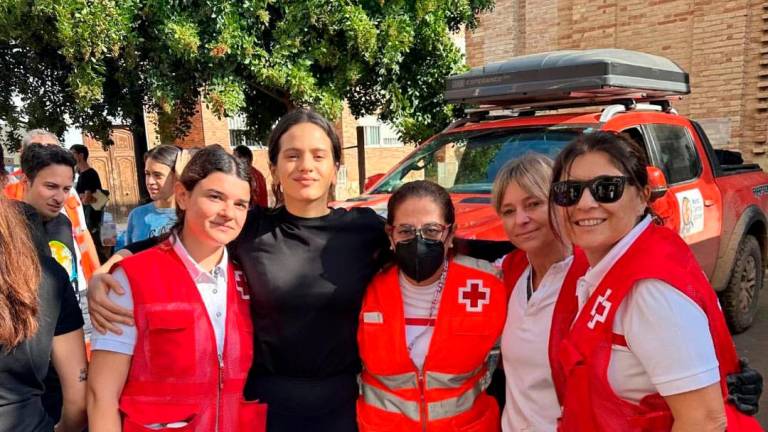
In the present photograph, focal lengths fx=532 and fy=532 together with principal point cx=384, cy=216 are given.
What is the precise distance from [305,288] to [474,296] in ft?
2.01

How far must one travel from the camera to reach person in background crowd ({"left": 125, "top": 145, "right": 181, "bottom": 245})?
339 cm

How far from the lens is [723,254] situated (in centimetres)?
482

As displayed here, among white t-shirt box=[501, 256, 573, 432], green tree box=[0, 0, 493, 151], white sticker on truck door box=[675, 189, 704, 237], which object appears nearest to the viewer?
white t-shirt box=[501, 256, 573, 432]

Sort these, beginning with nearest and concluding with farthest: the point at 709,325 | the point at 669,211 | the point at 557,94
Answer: the point at 709,325, the point at 669,211, the point at 557,94

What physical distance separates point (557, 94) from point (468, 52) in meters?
8.17

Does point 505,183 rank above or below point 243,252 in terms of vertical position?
above

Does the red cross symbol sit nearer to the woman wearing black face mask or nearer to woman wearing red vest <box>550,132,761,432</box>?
the woman wearing black face mask

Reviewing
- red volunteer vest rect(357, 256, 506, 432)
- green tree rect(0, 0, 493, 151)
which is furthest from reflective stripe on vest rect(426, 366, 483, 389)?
green tree rect(0, 0, 493, 151)

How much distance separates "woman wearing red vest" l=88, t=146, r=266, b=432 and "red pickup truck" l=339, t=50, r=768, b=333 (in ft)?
5.86

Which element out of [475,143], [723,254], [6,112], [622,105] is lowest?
[723,254]

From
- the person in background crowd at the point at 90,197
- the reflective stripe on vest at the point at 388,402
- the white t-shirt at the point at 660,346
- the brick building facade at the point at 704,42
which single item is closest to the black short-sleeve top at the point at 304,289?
the reflective stripe on vest at the point at 388,402

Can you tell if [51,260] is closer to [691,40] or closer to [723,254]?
[723,254]

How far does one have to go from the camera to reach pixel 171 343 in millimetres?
1673

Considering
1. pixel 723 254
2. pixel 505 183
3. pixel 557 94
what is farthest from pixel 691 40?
pixel 505 183
